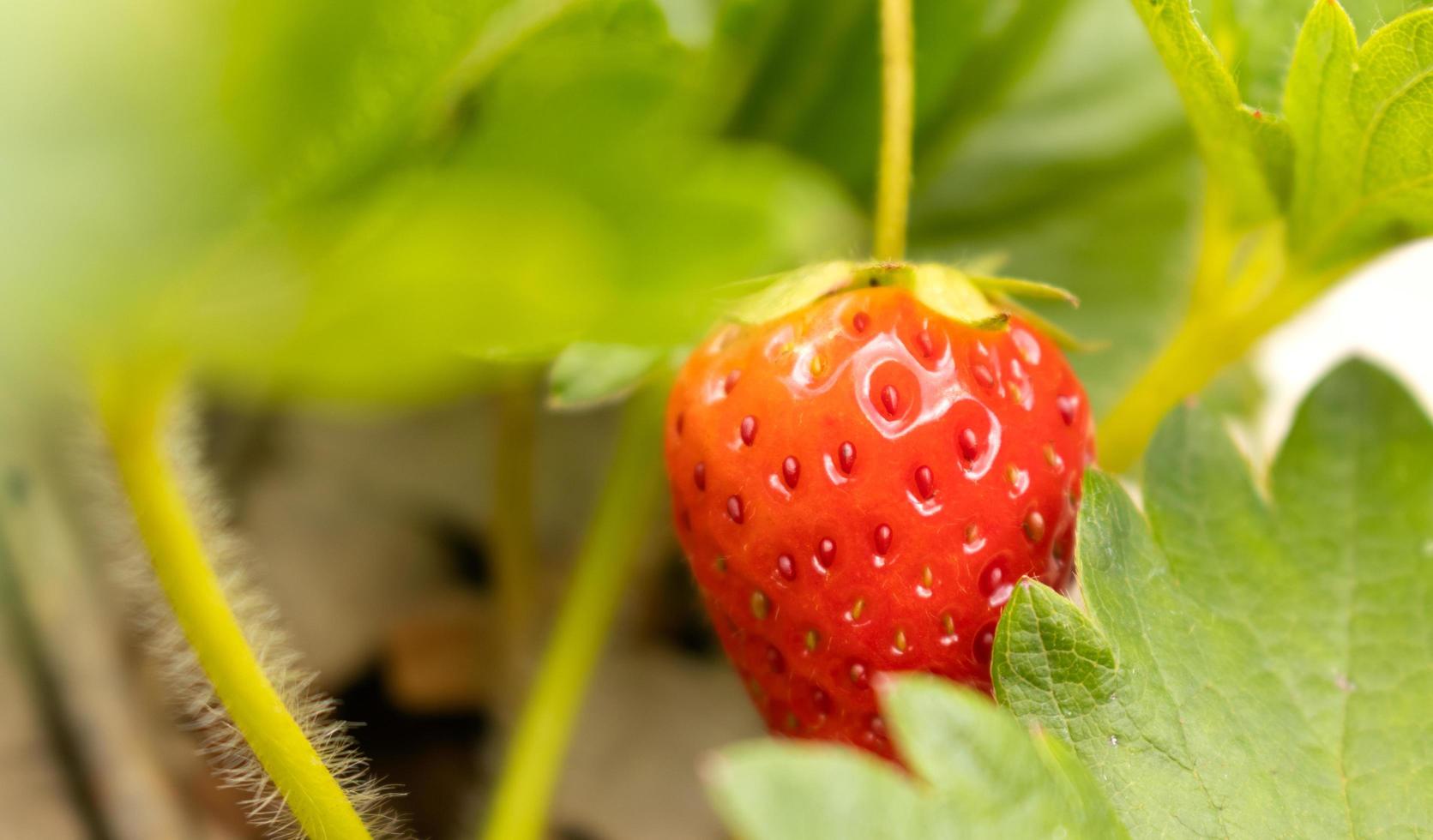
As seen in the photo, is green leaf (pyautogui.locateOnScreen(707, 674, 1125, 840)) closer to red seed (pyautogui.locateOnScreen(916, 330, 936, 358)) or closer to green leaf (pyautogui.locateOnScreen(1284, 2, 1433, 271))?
red seed (pyautogui.locateOnScreen(916, 330, 936, 358))

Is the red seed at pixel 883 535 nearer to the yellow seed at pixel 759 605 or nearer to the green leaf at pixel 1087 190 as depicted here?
the yellow seed at pixel 759 605

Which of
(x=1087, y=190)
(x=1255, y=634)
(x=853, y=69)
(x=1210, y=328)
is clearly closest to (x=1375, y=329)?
(x=1087, y=190)

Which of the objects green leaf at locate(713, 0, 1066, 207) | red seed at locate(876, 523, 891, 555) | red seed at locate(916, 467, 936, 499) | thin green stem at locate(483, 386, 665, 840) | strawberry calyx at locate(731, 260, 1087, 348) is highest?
green leaf at locate(713, 0, 1066, 207)

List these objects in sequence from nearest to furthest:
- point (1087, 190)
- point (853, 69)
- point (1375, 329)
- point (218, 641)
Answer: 1. point (218, 641)
2. point (853, 69)
3. point (1087, 190)
4. point (1375, 329)

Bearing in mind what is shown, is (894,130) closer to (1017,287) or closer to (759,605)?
(1017,287)

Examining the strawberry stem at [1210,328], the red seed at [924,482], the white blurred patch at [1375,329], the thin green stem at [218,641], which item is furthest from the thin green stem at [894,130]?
the white blurred patch at [1375,329]

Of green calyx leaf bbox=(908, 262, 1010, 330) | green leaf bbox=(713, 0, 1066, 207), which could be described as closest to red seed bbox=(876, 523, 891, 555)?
green calyx leaf bbox=(908, 262, 1010, 330)
